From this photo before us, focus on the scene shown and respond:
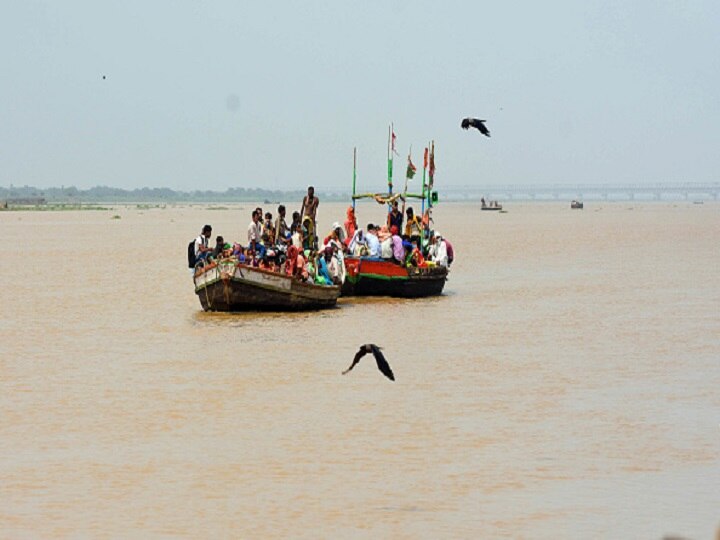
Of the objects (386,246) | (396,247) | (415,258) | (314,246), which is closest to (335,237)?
(314,246)

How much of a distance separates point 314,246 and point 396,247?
5.75 feet

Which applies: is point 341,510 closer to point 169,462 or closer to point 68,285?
point 169,462

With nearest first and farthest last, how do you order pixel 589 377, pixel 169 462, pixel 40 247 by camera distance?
pixel 169 462
pixel 589 377
pixel 40 247

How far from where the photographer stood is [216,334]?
60.2ft

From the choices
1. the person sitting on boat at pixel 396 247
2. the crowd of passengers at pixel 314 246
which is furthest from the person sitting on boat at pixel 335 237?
the person sitting on boat at pixel 396 247

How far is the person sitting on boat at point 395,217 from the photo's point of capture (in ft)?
78.3

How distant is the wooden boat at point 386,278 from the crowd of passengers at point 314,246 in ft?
0.47

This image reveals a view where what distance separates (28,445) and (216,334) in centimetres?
739

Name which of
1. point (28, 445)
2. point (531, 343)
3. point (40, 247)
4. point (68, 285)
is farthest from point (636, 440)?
point (40, 247)

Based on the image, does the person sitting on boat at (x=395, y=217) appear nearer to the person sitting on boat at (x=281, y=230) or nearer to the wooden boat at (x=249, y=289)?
the person sitting on boat at (x=281, y=230)

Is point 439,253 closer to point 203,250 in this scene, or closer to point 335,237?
point 335,237

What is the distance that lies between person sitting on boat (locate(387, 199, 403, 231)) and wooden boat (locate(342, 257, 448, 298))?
1111 millimetres

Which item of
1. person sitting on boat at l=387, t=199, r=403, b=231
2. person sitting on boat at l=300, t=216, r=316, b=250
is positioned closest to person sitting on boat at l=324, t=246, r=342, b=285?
person sitting on boat at l=300, t=216, r=316, b=250

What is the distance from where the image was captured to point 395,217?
2405 centimetres
